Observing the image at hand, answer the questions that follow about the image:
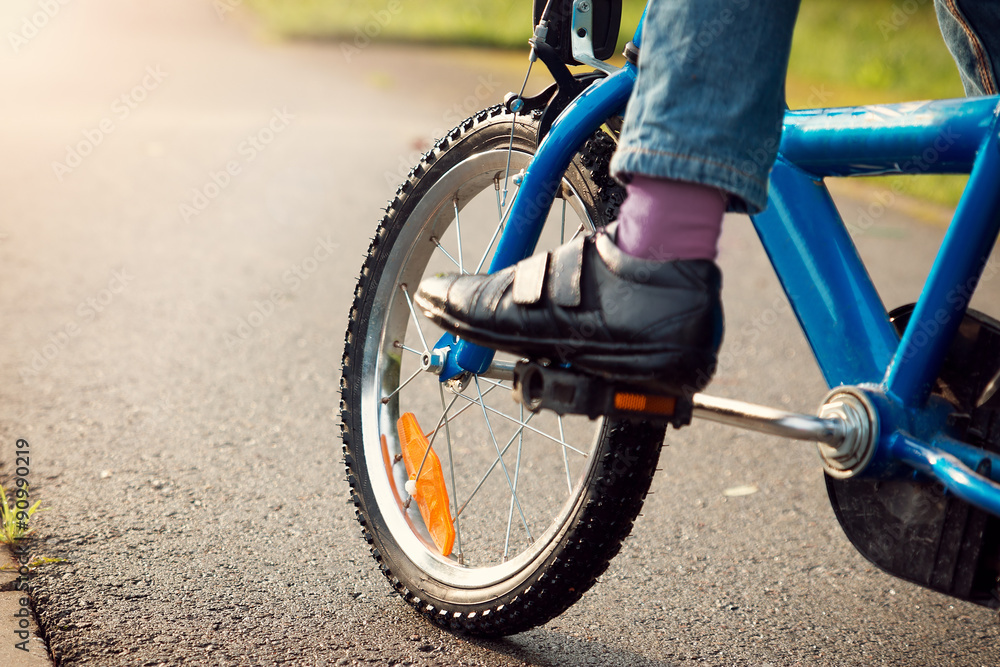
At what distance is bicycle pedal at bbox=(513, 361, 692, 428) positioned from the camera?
1229 mm

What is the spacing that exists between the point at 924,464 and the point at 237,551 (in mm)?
1351

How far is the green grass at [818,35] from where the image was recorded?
336 inches

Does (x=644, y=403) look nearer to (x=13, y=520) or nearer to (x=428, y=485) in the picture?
(x=428, y=485)

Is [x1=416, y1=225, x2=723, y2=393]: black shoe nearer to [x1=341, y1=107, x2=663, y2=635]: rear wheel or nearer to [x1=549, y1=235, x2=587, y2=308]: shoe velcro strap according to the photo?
[x1=549, y1=235, x2=587, y2=308]: shoe velcro strap

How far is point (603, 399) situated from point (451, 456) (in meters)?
0.79

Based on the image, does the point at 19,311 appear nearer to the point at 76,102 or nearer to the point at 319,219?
the point at 319,219

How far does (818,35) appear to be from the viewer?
12211mm

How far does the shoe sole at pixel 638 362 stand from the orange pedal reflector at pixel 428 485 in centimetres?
65

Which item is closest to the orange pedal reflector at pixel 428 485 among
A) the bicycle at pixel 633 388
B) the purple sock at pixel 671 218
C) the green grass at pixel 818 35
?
the bicycle at pixel 633 388

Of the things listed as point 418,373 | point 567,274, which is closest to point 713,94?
point 567,274

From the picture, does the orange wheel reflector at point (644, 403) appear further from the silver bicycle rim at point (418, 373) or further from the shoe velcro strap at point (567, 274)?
the silver bicycle rim at point (418, 373)

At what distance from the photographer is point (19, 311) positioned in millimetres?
3416

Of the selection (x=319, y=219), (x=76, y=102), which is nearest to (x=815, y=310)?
(x=319, y=219)

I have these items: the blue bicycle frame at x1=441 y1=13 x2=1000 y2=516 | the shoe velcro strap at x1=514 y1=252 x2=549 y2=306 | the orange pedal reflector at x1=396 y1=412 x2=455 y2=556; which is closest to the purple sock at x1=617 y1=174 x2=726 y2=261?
the shoe velcro strap at x1=514 y1=252 x2=549 y2=306
